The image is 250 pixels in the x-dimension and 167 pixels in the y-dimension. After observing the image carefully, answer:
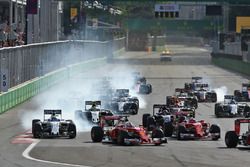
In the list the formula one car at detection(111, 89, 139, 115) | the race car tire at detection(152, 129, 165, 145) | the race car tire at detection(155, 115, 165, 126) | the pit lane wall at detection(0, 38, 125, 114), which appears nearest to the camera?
the race car tire at detection(152, 129, 165, 145)

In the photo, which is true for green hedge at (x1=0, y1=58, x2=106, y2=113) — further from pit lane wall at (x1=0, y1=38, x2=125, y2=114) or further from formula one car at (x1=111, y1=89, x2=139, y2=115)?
formula one car at (x1=111, y1=89, x2=139, y2=115)

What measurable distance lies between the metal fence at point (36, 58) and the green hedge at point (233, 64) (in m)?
16.2

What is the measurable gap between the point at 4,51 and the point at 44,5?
2492 cm

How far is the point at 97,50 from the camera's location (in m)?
106

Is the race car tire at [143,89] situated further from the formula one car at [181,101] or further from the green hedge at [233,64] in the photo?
the green hedge at [233,64]

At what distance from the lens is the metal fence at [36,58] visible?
41.8m

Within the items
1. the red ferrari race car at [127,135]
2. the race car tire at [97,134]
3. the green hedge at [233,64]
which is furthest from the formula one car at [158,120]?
the green hedge at [233,64]

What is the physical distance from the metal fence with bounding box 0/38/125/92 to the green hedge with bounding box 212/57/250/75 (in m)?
16.2

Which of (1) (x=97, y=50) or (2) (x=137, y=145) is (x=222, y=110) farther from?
(1) (x=97, y=50)

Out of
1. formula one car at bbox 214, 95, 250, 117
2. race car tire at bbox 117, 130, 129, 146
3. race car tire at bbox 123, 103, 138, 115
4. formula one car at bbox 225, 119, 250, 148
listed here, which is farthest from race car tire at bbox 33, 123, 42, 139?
formula one car at bbox 214, 95, 250, 117

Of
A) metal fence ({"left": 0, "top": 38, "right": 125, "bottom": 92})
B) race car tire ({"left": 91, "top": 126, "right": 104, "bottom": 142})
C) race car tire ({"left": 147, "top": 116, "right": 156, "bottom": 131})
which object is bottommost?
race car tire ({"left": 91, "top": 126, "right": 104, "bottom": 142})

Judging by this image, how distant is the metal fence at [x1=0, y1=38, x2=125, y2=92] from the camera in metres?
41.8

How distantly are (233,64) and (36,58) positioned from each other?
4633cm

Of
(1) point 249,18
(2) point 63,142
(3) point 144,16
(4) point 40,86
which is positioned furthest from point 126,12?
(2) point 63,142
